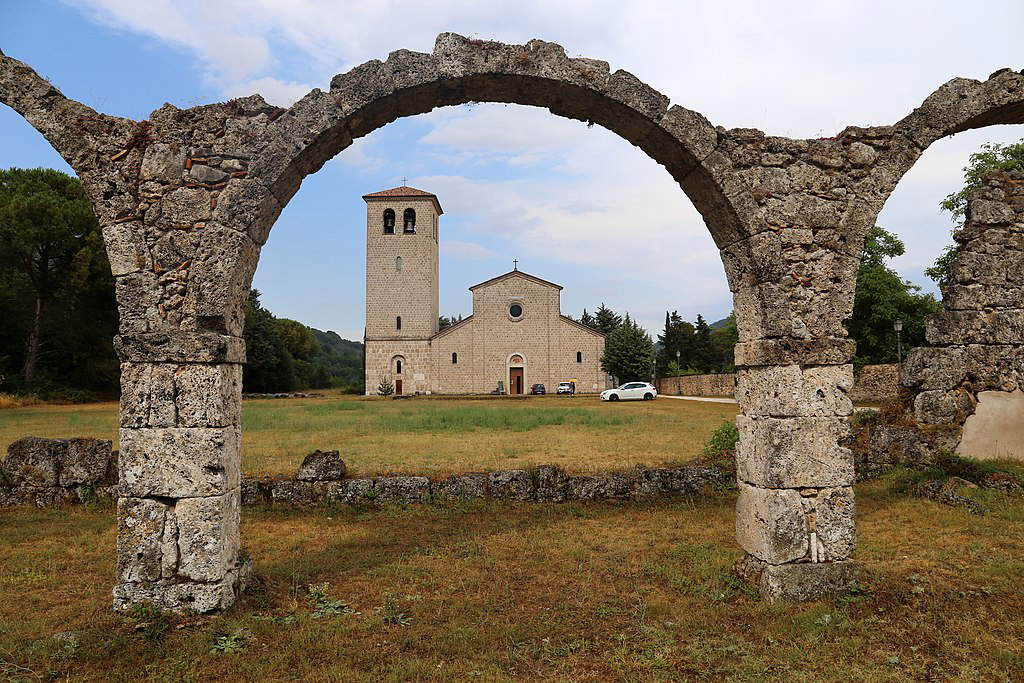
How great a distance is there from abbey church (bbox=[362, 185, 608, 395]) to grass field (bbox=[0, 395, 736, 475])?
72.1ft

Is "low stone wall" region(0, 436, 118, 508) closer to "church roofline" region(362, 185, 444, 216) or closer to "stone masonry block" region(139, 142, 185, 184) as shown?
"stone masonry block" region(139, 142, 185, 184)

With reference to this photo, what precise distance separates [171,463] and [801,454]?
211 inches

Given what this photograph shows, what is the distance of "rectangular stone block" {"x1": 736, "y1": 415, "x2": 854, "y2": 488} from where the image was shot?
5.48 meters

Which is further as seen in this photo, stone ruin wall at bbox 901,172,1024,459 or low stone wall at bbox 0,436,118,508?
stone ruin wall at bbox 901,172,1024,459

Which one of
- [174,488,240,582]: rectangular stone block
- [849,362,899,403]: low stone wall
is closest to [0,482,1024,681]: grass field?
[174,488,240,582]: rectangular stone block

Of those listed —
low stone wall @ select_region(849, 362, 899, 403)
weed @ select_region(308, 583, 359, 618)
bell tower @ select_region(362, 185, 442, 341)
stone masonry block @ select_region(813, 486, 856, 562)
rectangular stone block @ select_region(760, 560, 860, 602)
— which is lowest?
weed @ select_region(308, 583, 359, 618)

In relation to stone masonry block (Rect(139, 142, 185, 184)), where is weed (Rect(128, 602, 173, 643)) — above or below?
below

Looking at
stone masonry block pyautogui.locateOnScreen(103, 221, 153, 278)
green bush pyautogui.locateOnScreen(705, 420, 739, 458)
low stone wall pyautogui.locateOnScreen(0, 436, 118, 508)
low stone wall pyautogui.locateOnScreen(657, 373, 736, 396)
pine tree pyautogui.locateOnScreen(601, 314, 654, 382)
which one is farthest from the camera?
pine tree pyautogui.locateOnScreen(601, 314, 654, 382)

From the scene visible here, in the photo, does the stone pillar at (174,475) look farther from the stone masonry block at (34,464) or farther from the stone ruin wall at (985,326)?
the stone ruin wall at (985,326)

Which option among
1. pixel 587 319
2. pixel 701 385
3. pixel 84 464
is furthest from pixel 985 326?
pixel 587 319

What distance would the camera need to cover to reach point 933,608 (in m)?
5.19

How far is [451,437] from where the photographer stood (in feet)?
50.0

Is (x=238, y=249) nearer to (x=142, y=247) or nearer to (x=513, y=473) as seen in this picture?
(x=142, y=247)

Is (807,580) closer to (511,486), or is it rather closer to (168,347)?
(511,486)
